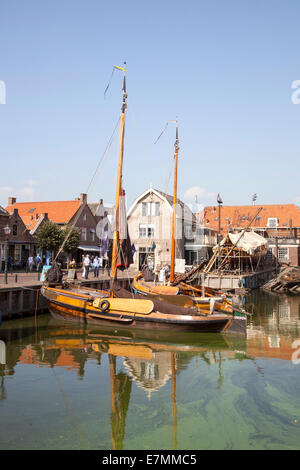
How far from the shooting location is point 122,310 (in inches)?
734

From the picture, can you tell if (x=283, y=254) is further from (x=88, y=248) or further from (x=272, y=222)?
(x=88, y=248)

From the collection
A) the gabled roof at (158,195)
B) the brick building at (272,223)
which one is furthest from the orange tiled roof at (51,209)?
the brick building at (272,223)

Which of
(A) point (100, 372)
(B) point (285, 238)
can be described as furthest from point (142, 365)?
(B) point (285, 238)

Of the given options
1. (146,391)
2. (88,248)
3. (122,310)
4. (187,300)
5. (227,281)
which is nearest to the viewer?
(146,391)

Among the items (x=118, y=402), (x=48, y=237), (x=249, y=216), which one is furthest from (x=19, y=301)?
(x=249, y=216)

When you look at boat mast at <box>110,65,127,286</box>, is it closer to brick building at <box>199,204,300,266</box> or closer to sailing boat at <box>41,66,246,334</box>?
sailing boat at <box>41,66,246,334</box>

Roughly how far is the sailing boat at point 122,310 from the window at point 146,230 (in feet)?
80.4

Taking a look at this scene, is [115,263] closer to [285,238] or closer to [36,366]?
[36,366]

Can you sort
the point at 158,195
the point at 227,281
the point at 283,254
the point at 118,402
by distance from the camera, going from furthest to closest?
the point at 283,254 < the point at 158,195 < the point at 227,281 < the point at 118,402

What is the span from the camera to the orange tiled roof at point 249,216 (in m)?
59.3

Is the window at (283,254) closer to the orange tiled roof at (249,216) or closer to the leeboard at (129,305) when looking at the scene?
the orange tiled roof at (249,216)

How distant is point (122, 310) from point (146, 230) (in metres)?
27.3

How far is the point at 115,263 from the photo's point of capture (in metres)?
20.1
